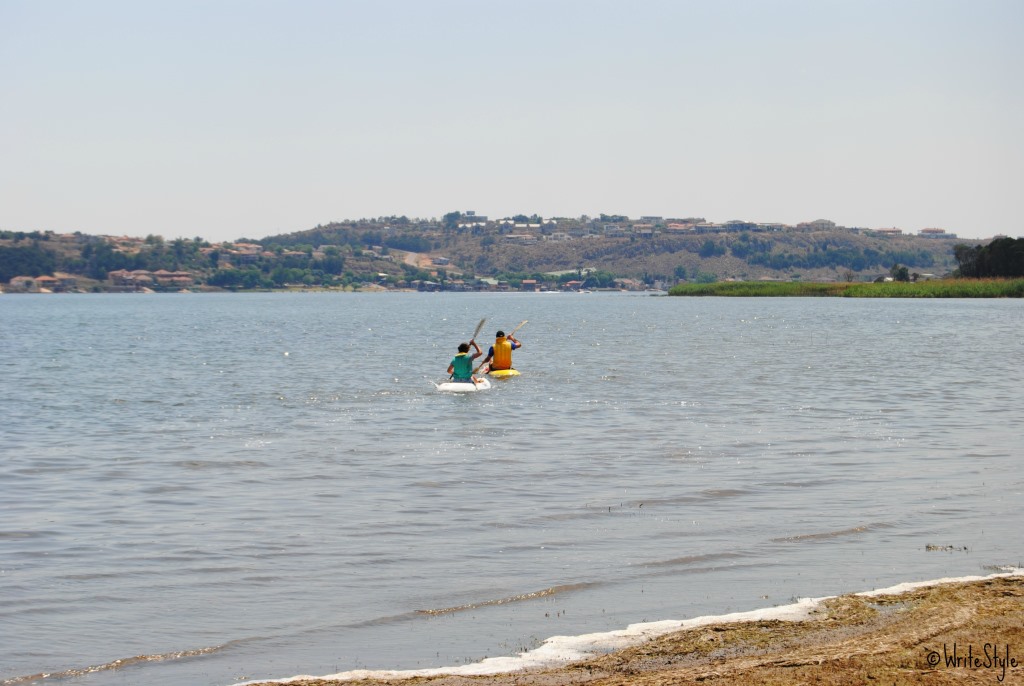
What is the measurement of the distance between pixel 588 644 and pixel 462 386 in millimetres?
22907

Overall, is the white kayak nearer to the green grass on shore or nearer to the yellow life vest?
the yellow life vest

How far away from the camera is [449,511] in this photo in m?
15.0

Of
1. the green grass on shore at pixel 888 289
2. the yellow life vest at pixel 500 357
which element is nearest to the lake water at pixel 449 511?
the yellow life vest at pixel 500 357

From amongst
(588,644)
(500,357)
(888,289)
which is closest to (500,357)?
(500,357)

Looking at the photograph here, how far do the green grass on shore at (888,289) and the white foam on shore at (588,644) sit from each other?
11001cm

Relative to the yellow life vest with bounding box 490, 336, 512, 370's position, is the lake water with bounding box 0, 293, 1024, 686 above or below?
below

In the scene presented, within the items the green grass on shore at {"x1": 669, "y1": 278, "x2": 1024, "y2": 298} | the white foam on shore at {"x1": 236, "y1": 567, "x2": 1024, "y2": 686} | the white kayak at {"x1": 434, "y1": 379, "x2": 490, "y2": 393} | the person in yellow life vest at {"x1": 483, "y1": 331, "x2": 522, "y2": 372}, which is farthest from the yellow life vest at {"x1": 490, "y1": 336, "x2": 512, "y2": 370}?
the green grass on shore at {"x1": 669, "y1": 278, "x2": 1024, "y2": 298}

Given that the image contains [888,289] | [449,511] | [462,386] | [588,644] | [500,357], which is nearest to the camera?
[588,644]

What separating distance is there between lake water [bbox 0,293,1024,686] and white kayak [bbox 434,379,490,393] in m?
0.56

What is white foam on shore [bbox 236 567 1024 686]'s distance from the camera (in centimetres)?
848

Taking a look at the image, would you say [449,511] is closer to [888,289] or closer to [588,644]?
[588,644]

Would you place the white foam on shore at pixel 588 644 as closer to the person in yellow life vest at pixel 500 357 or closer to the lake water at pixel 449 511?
the lake water at pixel 449 511

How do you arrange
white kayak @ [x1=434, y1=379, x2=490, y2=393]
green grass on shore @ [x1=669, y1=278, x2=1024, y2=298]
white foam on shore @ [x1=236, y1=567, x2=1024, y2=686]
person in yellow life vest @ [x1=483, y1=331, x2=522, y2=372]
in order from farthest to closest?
green grass on shore @ [x1=669, y1=278, x2=1024, y2=298] → person in yellow life vest @ [x1=483, y1=331, x2=522, y2=372] → white kayak @ [x1=434, y1=379, x2=490, y2=393] → white foam on shore @ [x1=236, y1=567, x2=1024, y2=686]

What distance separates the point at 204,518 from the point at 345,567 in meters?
3.40
